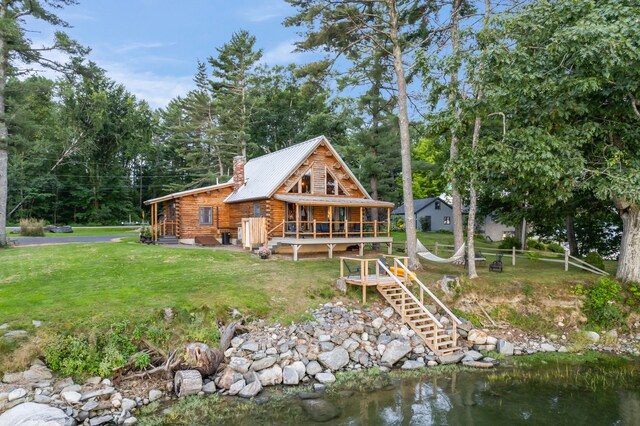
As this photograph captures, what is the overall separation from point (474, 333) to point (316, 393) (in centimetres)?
563

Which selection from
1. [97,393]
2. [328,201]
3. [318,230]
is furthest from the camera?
[318,230]

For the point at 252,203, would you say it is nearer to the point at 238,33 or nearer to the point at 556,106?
the point at 556,106

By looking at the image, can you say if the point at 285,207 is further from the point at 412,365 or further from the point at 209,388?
the point at 209,388

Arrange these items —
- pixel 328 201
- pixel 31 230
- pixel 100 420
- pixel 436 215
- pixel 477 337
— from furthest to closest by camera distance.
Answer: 1. pixel 436 215
2. pixel 31 230
3. pixel 328 201
4. pixel 477 337
5. pixel 100 420

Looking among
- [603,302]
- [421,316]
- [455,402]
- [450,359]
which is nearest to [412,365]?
[450,359]

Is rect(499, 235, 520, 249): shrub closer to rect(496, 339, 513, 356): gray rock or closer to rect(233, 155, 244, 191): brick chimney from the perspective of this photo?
rect(496, 339, 513, 356): gray rock

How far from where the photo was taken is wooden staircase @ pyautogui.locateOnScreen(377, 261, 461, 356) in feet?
34.7

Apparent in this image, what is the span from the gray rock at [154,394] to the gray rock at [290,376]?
8.83ft

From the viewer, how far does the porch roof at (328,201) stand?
62.4 feet

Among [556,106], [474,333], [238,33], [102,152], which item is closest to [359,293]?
[474,333]

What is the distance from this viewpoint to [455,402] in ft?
26.4

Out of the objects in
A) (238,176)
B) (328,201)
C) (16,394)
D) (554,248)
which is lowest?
(16,394)

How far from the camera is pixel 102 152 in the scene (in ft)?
145

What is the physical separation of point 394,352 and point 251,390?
13.0ft
